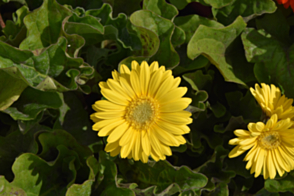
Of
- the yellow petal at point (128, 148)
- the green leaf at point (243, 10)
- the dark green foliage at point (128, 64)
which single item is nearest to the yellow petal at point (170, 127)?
the yellow petal at point (128, 148)

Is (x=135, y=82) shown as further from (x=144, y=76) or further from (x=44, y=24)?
(x=44, y=24)

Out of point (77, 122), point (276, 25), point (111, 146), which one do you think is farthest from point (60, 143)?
point (276, 25)

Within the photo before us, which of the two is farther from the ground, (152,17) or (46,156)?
(152,17)

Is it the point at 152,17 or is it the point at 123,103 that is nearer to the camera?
the point at 123,103

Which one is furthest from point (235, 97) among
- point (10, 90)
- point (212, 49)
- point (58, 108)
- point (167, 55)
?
point (10, 90)

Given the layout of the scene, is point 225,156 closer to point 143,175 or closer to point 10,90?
point 143,175

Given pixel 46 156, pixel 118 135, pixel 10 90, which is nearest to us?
pixel 118 135
